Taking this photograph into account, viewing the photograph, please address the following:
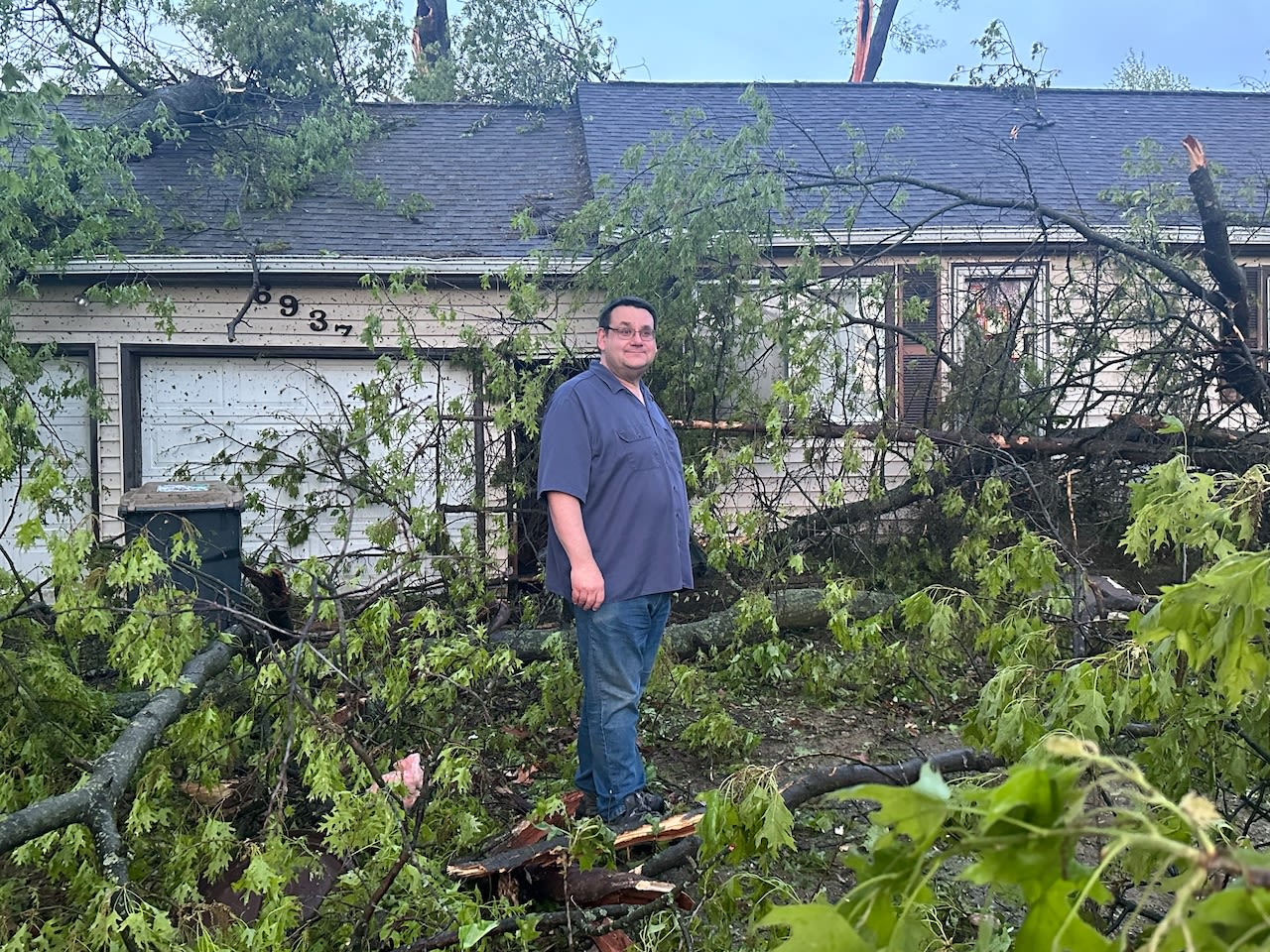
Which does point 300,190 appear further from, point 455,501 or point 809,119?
point 809,119

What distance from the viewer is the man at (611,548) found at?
3.53 meters

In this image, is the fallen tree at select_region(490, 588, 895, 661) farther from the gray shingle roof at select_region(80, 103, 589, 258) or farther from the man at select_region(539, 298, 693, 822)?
the gray shingle roof at select_region(80, 103, 589, 258)

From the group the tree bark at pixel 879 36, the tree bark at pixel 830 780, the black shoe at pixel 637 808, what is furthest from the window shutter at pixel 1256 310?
the tree bark at pixel 879 36

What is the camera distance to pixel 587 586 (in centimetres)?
342

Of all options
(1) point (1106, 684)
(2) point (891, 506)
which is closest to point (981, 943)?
(1) point (1106, 684)

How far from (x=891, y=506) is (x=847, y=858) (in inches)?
257

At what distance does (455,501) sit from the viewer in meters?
7.86

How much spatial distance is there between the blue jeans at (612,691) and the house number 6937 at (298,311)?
19.3 ft

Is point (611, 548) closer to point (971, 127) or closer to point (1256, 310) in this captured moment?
point (1256, 310)

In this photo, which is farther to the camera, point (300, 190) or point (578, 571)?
point (300, 190)

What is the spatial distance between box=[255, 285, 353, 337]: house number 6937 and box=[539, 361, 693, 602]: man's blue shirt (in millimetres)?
5548

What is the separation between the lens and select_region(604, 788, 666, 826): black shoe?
351cm

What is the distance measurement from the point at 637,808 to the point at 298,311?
6531 millimetres

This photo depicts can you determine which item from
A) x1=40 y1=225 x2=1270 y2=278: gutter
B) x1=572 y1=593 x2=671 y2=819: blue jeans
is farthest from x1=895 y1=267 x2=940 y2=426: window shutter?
x1=572 y1=593 x2=671 y2=819: blue jeans
